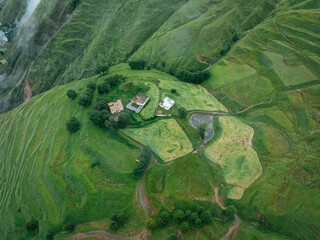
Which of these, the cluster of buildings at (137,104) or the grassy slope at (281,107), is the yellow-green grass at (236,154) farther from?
the cluster of buildings at (137,104)

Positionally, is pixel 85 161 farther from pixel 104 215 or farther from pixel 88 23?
pixel 88 23

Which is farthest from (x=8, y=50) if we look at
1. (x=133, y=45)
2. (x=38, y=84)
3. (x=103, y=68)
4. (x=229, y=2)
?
(x=229, y=2)

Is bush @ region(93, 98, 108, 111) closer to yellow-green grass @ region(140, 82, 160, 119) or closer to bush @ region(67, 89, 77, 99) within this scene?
yellow-green grass @ region(140, 82, 160, 119)

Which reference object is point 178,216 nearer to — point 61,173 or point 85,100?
point 61,173

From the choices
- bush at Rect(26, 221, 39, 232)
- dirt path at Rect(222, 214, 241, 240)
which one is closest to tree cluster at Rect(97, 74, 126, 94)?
bush at Rect(26, 221, 39, 232)

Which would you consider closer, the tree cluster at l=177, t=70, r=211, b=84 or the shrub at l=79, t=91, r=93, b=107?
the shrub at l=79, t=91, r=93, b=107

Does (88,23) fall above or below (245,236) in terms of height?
above

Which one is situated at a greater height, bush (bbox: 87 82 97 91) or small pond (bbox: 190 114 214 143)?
bush (bbox: 87 82 97 91)
